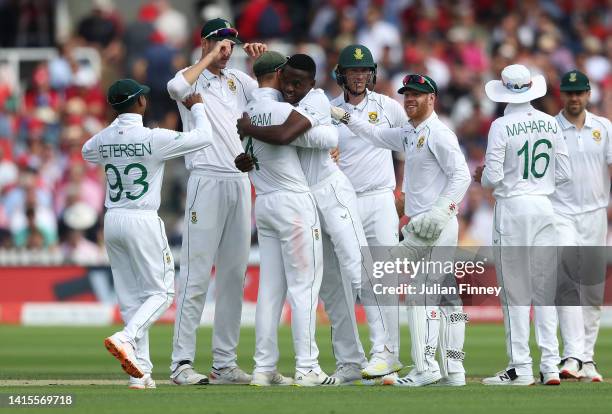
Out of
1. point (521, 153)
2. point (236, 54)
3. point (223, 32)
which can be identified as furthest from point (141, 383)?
point (236, 54)

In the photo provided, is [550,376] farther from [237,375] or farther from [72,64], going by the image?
[72,64]

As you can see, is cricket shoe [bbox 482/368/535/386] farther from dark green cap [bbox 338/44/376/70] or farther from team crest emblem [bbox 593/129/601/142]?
dark green cap [bbox 338/44/376/70]

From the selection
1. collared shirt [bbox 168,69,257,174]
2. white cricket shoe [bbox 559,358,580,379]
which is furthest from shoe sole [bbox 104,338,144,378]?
white cricket shoe [bbox 559,358,580,379]

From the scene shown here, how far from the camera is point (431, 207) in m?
10.6

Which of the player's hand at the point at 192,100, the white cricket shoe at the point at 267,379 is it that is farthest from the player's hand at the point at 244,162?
the white cricket shoe at the point at 267,379

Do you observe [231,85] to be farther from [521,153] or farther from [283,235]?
[521,153]

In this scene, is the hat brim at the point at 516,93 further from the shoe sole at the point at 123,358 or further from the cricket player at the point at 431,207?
the shoe sole at the point at 123,358

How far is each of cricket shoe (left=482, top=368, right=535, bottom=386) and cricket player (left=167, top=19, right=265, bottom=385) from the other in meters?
1.91

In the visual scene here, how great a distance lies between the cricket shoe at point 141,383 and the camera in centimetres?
1034

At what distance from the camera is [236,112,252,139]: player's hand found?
34.7ft

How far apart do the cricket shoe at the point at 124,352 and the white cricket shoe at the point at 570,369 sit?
11.4 feet

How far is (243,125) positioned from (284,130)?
331 mm

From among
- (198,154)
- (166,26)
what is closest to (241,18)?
(166,26)

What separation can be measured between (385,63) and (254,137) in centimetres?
1145
